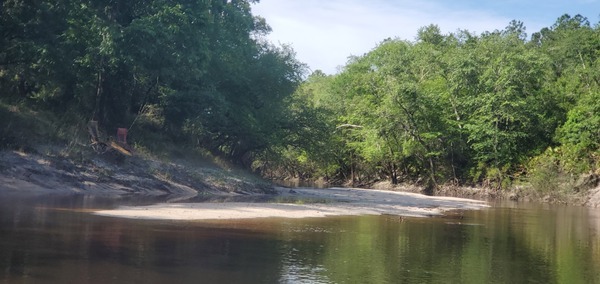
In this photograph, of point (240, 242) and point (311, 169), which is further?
point (311, 169)

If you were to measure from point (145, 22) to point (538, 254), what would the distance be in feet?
82.3

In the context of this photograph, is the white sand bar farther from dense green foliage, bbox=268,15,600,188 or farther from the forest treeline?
dense green foliage, bbox=268,15,600,188

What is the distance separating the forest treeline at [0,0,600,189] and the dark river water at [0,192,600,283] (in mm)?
13196

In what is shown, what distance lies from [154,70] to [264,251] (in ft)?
79.7

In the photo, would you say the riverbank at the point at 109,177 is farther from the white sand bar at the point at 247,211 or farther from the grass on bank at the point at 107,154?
the white sand bar at the point at 247,211

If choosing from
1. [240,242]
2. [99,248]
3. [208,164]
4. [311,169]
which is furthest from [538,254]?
[311,169]

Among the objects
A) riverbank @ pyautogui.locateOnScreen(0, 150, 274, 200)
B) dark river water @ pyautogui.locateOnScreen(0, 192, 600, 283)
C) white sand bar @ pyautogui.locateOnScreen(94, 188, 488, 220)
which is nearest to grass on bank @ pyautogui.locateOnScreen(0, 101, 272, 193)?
riverbank @ pyautogui.locateOnScreen(0, 150, 274, 200)

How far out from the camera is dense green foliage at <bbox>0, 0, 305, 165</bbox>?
33.5m

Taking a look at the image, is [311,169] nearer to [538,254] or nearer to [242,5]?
[242,5]

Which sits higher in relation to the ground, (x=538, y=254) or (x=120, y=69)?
(x=120, y=69)

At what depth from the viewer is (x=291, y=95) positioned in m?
51.2

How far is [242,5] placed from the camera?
55031 mm

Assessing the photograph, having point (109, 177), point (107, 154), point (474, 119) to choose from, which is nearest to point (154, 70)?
point (107, 154)

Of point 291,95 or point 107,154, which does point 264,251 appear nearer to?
point 107,154
